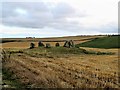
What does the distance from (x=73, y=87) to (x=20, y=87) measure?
312 centimetres

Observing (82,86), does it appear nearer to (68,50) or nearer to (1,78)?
(1,78)

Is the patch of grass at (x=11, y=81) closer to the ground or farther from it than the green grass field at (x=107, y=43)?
farther from it

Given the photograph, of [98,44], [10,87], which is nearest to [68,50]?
[98,44]

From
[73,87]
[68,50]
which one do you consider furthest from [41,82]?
[68,50]

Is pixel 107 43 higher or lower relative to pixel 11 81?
lower

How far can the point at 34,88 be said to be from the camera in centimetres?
1573

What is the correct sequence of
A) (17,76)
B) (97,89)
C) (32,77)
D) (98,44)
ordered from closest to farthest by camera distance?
(97,89)
(32,77)
(17,76)
(98,44)

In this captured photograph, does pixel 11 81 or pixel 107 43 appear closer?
pixel 11 81

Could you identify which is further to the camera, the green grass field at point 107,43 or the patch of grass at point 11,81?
the green grass field at point 107,43

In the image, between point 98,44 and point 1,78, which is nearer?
point 1,78

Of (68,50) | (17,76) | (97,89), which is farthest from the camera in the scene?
(68,50)

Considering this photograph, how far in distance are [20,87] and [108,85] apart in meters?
4.33

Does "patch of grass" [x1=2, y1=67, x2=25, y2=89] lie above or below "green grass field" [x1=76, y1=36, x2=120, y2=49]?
above

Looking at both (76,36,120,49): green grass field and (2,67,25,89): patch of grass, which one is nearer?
(2,67,25,89): patch of grass
